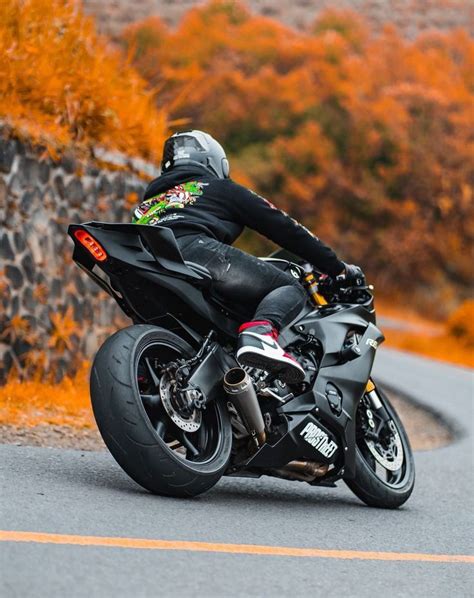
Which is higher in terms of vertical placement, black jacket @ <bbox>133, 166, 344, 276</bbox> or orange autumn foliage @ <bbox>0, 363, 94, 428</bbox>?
black jacket @ <bbox>133, 166, 344, 276</bbox>

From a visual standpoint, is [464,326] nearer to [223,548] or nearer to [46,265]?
[46,265]

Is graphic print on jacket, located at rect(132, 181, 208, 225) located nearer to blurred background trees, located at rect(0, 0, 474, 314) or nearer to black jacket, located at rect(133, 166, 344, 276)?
black jacket, located at rect(133, 166, 344, 276)

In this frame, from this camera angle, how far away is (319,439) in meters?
6.18

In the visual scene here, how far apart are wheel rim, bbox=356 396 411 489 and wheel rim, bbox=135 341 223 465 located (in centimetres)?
116

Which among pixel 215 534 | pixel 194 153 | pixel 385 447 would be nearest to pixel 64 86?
pixel 194 153

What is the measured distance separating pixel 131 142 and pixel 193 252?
575cm

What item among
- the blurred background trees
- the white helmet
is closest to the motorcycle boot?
the white helmet

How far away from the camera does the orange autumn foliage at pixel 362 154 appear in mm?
45250

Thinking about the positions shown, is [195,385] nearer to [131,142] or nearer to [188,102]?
[131,142]

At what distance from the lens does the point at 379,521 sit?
6270 millimetres

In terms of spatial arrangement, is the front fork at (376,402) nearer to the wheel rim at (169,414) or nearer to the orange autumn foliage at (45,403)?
the wheel rim at (169,414)

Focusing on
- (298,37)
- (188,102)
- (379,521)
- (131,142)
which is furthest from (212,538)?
(298,37)

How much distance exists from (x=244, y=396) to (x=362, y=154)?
41.1 meters

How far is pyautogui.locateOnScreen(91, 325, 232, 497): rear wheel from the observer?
17.7ft
